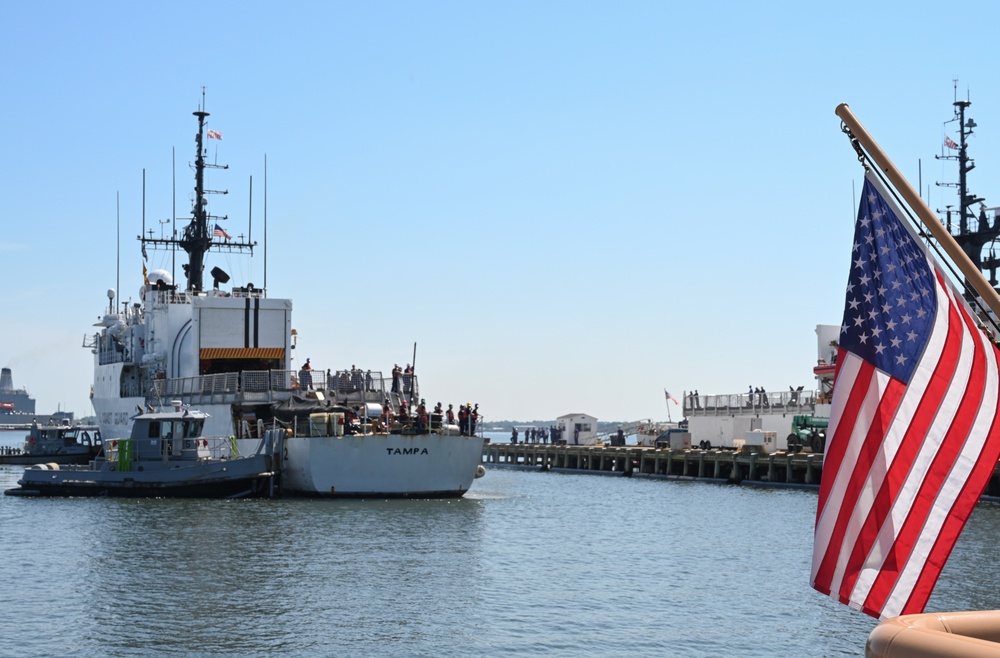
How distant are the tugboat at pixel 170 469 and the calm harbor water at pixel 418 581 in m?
1.01

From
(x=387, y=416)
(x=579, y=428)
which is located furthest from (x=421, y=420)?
(x=579, y=428)

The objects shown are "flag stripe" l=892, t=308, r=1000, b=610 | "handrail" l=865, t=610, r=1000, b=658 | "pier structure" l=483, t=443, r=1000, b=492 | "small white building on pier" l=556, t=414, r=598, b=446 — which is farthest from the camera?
"small white building on pier" l=556, t=414, r=598, b=446

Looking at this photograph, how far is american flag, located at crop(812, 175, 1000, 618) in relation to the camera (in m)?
8.07

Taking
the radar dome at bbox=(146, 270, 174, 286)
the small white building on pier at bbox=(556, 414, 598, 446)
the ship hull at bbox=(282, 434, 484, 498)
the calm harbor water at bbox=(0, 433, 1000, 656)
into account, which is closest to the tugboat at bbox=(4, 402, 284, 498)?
the calm harbor water at bbox=(0, 433, 1000, 656)

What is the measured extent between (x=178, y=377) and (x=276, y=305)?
5.01m

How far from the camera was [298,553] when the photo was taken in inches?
1069

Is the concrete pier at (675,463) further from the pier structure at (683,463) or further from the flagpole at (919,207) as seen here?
the flagpole at (919,207)

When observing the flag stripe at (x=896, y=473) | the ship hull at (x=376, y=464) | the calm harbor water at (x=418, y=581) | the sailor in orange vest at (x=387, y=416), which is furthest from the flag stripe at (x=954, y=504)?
the sailor in orange vest at (x=387, y=416)

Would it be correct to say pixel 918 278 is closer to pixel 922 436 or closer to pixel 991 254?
pixel 922 436

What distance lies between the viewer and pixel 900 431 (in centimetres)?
820

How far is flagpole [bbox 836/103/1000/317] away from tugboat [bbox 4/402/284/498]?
32.4 m

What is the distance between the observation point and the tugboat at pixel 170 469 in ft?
129

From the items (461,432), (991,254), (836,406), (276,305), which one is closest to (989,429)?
(836,406)

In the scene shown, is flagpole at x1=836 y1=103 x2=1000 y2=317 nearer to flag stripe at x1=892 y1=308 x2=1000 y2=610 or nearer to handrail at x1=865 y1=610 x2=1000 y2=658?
flag stripe at x1=892 y1=308 x2=1000 y2=610
